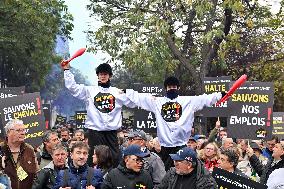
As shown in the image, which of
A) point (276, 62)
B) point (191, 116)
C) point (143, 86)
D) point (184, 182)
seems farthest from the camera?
point (276, 62)

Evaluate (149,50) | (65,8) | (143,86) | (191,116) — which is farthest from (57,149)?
(65,8)

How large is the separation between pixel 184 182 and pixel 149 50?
43.4 ft

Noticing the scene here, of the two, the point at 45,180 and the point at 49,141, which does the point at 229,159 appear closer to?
the point at 45,180

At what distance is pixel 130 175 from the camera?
8477mm

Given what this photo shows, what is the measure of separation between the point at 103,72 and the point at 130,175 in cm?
281

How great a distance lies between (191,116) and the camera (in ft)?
36.8

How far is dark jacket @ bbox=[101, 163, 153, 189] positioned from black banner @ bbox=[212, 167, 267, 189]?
3.23ft

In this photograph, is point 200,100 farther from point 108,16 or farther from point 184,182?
point 108,16

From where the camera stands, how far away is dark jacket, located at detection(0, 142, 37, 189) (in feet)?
31.2

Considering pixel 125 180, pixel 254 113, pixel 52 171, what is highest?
pixel 254 113

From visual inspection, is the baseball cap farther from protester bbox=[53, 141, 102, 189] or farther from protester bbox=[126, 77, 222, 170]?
protester bbox=[126, 77, 222, 170]

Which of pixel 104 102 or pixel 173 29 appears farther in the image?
pixel 173 29

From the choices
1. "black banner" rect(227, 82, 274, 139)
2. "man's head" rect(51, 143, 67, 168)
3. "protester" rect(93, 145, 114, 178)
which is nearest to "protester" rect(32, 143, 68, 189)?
"man's head" rect(51, 143, 67, 168)

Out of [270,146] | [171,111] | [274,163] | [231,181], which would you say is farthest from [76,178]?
[270,146]
